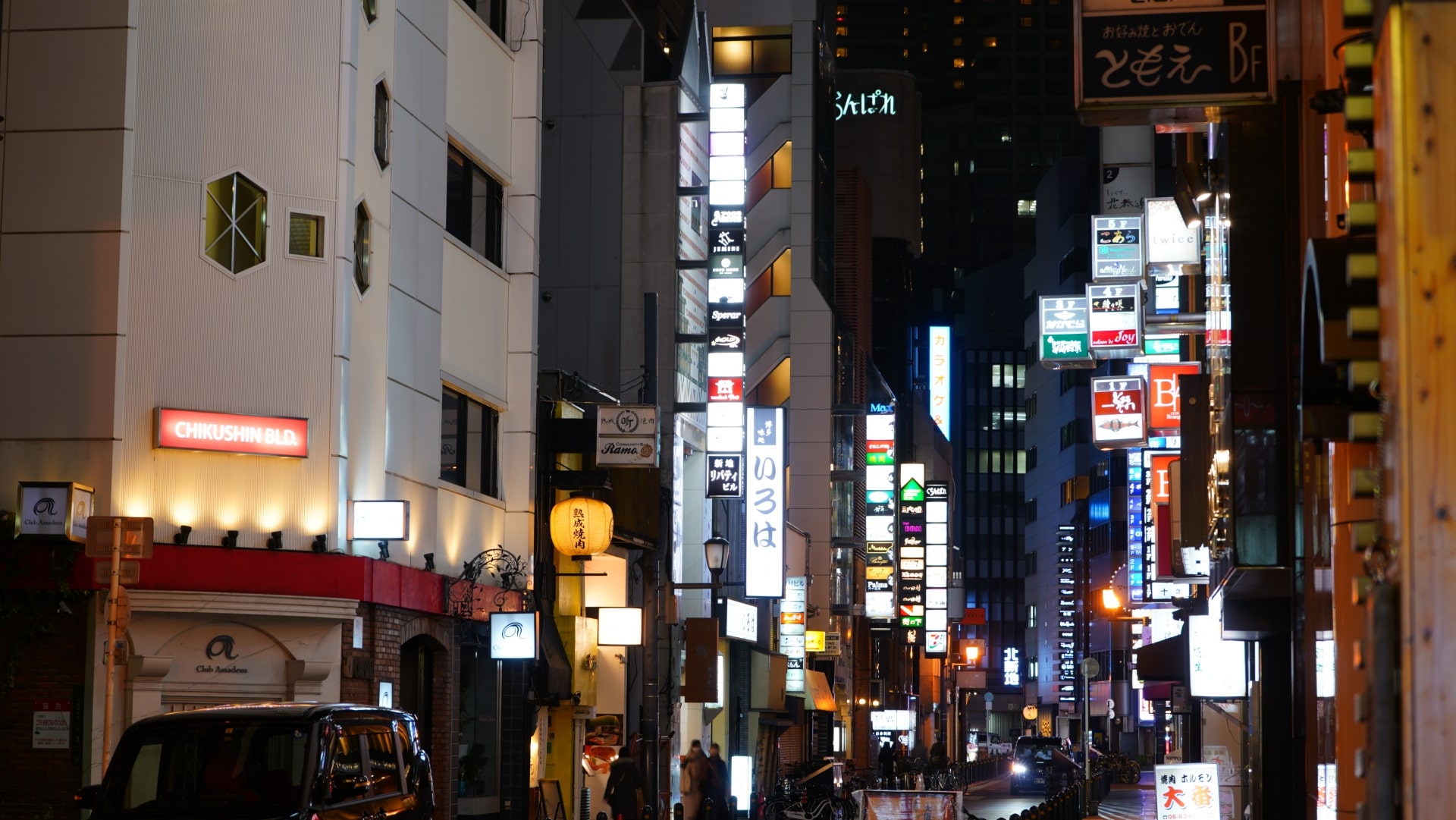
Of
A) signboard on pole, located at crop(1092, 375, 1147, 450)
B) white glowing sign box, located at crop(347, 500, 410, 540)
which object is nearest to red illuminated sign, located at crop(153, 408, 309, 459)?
white glowing sign box, located at crop(347, 500, 410, 540)

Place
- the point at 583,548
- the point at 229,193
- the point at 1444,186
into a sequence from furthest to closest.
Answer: the point at 583,548 < the point at 229,193 < the point at 1444,186

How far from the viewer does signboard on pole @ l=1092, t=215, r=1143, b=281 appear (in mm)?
32750

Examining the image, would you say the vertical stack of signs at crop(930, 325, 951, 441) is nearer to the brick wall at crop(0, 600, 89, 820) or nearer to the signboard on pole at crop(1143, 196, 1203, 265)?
the signboard on pole at crop(1143, 196, 1203, 265)

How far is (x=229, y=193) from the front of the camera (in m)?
21.9

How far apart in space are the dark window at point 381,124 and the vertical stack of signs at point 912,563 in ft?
210

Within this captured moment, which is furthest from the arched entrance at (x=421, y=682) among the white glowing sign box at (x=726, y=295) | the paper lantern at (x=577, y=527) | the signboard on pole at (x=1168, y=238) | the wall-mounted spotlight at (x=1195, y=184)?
the signboard on pole at (x=1168, y=238)

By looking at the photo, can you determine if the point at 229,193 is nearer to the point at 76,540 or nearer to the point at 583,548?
the point at 76,540

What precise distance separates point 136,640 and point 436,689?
6.02 meters

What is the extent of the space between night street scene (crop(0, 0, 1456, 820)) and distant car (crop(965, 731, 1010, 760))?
69338mm

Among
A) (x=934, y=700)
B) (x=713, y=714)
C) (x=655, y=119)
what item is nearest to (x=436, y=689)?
(x=655, y=119)

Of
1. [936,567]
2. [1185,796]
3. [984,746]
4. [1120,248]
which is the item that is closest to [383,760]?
[1185,796]

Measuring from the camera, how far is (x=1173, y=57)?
Answer: 1411cm

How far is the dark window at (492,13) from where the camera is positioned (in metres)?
29.3

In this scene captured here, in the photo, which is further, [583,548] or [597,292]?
[597,292]
